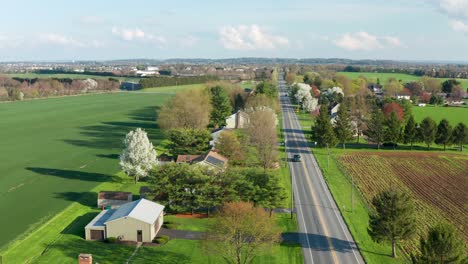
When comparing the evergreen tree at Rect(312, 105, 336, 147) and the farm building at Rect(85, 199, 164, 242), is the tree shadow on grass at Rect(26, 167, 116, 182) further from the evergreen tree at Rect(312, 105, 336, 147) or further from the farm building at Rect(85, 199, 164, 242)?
the evergreen tree at Rect(312, 105, 336, 147)

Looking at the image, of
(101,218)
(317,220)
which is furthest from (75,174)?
(317,220)

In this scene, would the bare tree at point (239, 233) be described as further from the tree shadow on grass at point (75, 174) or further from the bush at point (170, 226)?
the tree shadow on grass at point (75, 174)

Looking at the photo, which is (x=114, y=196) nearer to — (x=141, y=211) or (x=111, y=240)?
(x=141, y=211)

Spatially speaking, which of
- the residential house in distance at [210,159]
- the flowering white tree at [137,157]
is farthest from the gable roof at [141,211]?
the flowering white tree at [137,157]

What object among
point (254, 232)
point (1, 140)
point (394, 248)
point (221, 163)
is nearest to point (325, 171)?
point (221, 163)

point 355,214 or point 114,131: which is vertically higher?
point 114,131

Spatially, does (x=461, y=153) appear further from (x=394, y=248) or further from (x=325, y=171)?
(x=394, y=248)

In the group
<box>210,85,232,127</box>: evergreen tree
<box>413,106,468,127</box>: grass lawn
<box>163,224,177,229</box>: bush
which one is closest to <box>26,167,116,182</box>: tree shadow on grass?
<box>163,224,177,229</box>: bush
